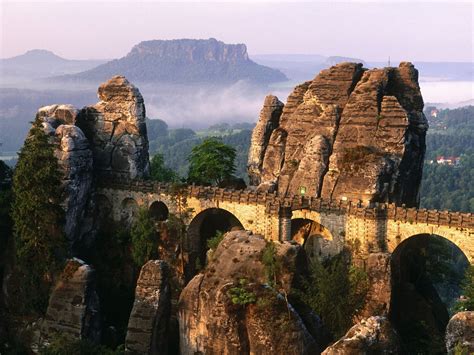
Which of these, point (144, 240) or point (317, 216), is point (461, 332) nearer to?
point (317, 216)

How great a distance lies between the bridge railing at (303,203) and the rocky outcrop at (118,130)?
120 cm

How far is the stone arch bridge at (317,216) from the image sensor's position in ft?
145

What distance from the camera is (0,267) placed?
46.9m

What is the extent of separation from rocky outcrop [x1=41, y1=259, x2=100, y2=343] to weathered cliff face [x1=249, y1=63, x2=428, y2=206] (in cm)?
1634

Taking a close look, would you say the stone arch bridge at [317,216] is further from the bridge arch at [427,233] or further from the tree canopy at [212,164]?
the tree canopy at [212,164]

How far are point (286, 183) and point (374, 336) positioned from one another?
83.4 feet

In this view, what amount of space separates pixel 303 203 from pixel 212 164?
1135 centimetres

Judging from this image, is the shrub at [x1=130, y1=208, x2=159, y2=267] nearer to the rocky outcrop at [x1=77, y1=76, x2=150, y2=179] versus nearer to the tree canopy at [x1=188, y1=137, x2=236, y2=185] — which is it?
the rocky outcrop at [x1=77, y1=76, x2=150, y2=179]

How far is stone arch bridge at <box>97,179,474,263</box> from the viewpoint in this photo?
4416 cm

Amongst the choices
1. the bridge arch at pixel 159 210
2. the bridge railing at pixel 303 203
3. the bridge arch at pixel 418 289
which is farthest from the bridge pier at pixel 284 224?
the bridge arch at pixel 159 210

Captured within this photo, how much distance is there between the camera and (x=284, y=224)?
155 ft

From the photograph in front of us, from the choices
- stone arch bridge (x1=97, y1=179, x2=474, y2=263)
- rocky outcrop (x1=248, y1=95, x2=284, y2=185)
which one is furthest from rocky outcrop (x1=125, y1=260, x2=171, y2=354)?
rocky outcrop (x1=248, y1=95, x2=284, y2=185)

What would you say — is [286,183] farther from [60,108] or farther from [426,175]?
[426,175]

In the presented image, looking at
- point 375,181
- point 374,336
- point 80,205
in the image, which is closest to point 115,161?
point 80,205
